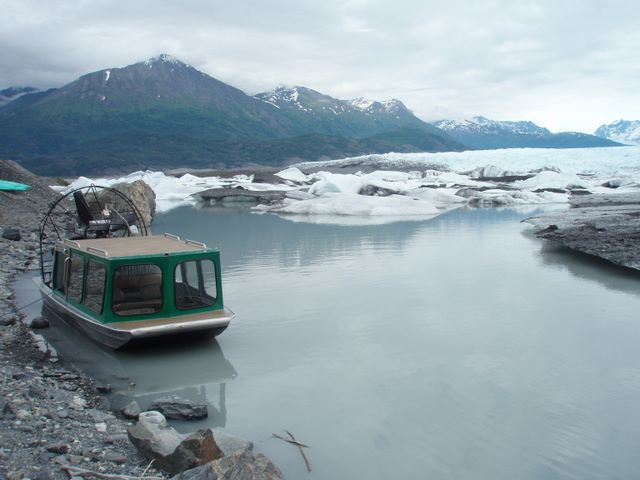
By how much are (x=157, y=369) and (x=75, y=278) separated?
1907 mm

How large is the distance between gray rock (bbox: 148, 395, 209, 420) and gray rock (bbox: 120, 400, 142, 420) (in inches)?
4.2

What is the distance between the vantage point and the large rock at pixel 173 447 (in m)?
3.71

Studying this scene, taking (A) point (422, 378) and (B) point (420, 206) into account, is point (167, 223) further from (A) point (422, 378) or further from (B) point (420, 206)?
(A) point (422, 378)

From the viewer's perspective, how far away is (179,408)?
4887 mm

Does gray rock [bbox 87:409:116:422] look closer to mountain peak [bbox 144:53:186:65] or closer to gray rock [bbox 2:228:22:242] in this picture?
gray rock [bbox 2:228:22:242]

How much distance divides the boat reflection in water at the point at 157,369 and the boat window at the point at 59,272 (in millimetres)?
742

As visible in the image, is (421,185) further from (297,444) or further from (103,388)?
(297,444)

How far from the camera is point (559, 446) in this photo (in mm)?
4371

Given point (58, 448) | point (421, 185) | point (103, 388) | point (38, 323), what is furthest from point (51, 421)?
point (421, 185)

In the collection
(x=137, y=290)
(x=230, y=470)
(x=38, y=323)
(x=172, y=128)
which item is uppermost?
(x=172, y=128)

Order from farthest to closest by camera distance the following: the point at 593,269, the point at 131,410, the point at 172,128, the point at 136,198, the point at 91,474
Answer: the point at 172,128 < the point at 136,198 < the point at 593,269 < the point at 131,410 < the point at 91,474

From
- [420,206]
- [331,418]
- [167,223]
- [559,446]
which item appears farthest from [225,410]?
[420,206]

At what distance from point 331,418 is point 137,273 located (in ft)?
9.43

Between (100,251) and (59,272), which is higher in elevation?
(100,251)
